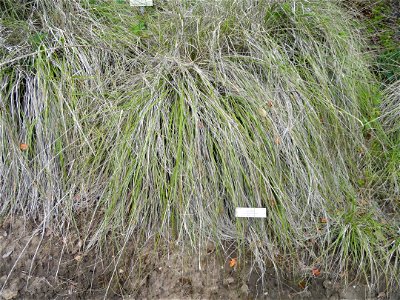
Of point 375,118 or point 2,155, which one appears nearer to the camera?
point 2,155

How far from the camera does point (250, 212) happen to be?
6.41 feet

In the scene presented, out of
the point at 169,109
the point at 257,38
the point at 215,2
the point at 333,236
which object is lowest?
the point at 333,236

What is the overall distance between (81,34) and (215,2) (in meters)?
0.75

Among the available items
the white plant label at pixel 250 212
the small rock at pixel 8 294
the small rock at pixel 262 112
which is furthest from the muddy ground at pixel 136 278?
the small rock at pixel 262 112

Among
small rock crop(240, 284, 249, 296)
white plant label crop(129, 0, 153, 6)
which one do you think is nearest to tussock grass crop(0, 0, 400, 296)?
small rock crop(240, 284, 249, 296)

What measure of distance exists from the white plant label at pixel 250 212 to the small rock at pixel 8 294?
3.34 feet

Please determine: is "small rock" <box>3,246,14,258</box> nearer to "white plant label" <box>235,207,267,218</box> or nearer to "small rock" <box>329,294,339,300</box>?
"white plant label" <box>235,207,267,218</box>

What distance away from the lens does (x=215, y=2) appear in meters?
2.42

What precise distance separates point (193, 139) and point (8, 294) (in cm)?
105

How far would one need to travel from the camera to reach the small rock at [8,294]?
73.4 inches

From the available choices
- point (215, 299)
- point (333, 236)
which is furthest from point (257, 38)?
point (215, 299)

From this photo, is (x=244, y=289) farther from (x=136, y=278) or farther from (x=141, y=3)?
(x=141, y=3)

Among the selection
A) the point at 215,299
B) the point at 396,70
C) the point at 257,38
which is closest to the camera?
the point at 215,299

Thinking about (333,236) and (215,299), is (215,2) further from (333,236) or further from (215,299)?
(215,299)
